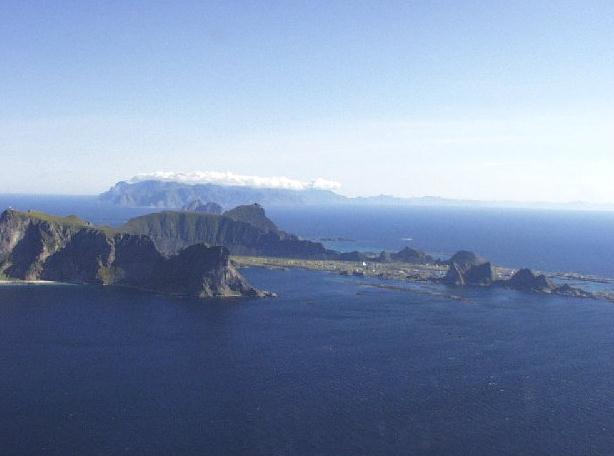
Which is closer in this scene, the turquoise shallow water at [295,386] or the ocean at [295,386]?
the ocean at [295,386]

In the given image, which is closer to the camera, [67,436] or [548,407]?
[67,436]

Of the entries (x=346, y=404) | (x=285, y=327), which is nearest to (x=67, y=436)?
(x=346, y=404)

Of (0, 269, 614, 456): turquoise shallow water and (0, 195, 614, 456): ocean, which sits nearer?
(0, 195, 614, 456): ocean

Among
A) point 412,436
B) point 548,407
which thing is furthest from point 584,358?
point 412,436

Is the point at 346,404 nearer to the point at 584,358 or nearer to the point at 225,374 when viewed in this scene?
the point at 225,374

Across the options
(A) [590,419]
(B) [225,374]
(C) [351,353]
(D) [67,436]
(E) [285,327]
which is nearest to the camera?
(D) [67,436]

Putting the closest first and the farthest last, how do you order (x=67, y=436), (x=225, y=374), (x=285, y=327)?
(x=67, y=436) < (x=225, y=374) < (x=285, y=327)
